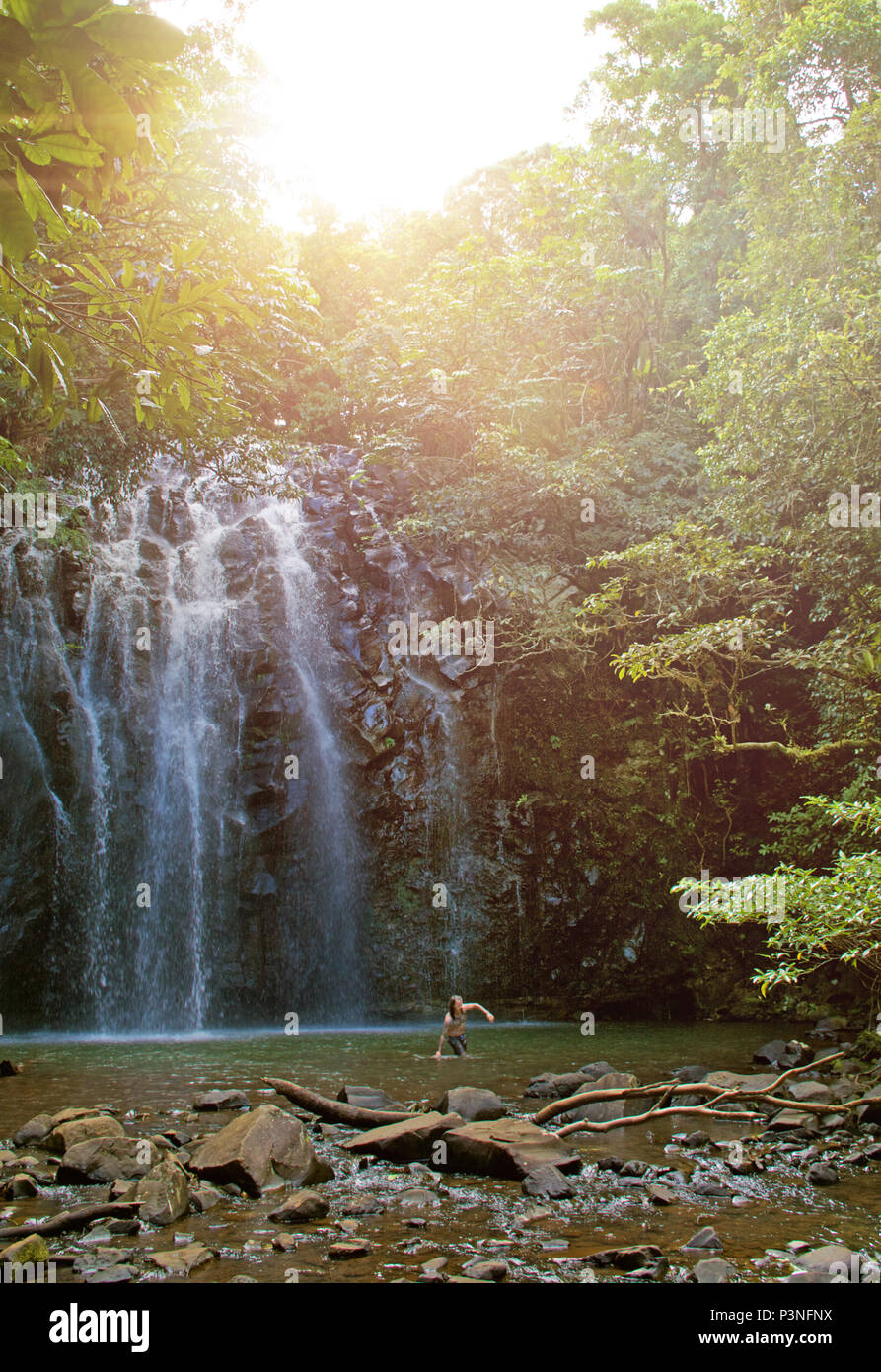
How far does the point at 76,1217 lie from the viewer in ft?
12.5

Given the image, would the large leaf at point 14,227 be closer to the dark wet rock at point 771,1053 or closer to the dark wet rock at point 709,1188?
the dark wet rock at point 709,1188

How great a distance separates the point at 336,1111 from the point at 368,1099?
1.83 ft

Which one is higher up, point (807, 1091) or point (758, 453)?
point (758, 453)

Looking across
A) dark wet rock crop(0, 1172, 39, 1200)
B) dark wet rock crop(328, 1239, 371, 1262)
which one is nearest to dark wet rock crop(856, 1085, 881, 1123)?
dark wet rock crop(328, 1239, 371, 1262)

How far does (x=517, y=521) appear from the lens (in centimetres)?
1705

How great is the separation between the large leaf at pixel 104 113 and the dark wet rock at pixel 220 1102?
664cm

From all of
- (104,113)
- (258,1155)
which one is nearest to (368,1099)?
(258,1155)

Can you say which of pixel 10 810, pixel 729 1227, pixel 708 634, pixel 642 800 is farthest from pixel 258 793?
pixel 729 1227

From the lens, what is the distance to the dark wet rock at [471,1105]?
6.00 metres
